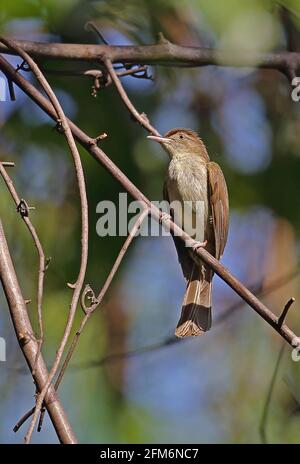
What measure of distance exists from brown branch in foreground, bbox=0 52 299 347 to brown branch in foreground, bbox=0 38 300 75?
31cm

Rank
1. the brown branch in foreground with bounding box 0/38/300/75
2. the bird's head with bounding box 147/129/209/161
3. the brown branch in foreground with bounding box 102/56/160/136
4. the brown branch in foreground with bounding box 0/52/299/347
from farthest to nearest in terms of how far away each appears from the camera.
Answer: the bird's head with bounding box 147/129/209/161, the brown branch in foreground with bounding box 0/38/300/75, the brown branch in foreground with bounding box 102/56/160/136, the brown branch in foreground with bounding box 0/52/299/347

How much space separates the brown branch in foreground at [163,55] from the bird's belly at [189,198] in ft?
2.78

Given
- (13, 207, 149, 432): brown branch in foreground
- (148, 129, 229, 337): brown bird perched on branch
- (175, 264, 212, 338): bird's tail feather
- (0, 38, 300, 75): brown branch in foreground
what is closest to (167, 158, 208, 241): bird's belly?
(148, 129, 229, 337): brown bird perched on branch

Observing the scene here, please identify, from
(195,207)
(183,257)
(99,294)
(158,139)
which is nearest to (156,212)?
(99,294)

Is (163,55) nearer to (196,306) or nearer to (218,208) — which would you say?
(218,208)

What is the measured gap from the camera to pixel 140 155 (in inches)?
155

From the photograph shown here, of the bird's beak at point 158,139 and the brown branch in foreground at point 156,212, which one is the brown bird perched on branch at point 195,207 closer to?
the bird's beak at point 158,139

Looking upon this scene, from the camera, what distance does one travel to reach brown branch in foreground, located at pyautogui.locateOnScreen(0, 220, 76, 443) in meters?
2.20

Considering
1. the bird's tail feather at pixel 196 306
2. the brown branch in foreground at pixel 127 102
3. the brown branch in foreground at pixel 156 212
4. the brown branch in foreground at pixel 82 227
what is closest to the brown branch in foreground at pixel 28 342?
the brown branch in foreground at pixel 82 227

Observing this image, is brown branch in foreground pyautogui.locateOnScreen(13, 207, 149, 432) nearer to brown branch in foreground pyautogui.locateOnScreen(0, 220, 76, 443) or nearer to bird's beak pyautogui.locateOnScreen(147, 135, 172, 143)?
brown branch in foreground pyautogui.locateOnScreen(0, 220, 76, 443)

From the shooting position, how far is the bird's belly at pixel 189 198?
479 cm

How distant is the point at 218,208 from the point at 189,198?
1.26ft

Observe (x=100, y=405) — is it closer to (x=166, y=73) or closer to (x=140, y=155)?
(x=140, y=155)
